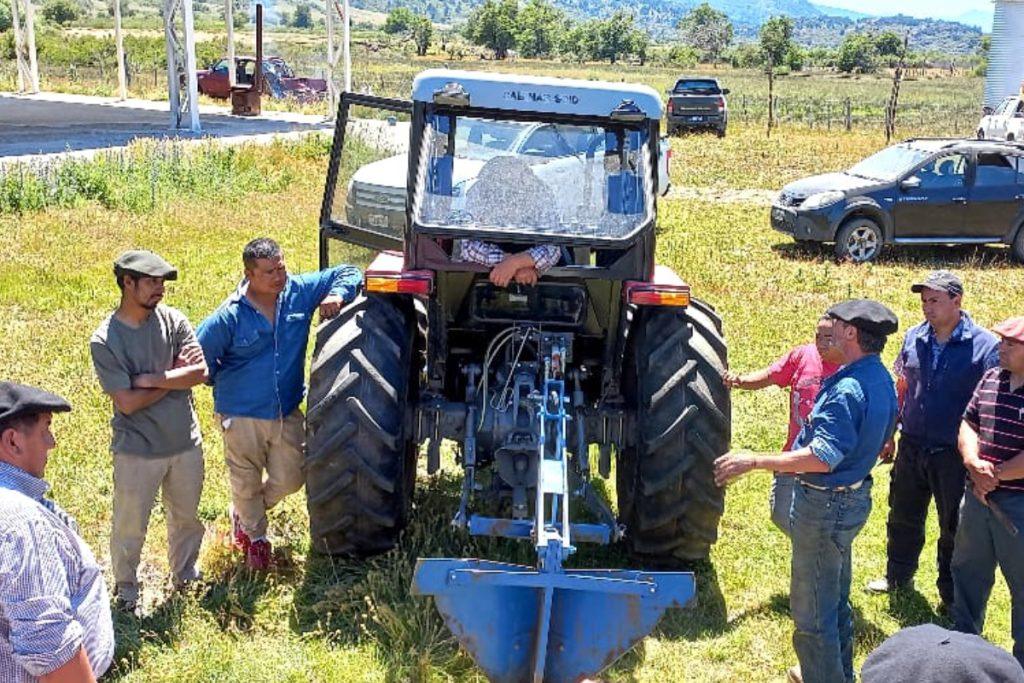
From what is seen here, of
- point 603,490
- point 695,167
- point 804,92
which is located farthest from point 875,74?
point 603,490

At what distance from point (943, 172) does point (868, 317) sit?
Result: 11135mm

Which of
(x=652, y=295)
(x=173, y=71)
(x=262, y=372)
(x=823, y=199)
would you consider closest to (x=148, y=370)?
(x=262, y=372)

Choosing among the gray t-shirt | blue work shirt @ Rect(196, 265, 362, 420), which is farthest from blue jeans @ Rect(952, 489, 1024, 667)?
the gray t-shirt

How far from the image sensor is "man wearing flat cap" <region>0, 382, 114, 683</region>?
2590 millimetres

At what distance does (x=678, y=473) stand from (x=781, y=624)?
2.99ft

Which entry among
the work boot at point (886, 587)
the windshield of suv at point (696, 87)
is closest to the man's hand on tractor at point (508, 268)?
the work boot at point (886, 587)

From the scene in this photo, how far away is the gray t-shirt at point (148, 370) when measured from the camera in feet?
14.9

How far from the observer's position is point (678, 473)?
496 cm

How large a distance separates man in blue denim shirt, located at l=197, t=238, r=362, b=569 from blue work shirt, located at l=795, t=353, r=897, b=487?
7.92 feet

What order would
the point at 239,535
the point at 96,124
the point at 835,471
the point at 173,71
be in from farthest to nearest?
the point at 96,124, the point at 173,71, the point at 239,535, the point at 835,471

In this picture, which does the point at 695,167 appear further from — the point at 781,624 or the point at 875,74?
the point at 875,74

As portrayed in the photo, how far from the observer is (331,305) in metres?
5.28

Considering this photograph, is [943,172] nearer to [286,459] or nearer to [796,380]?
[796,380]

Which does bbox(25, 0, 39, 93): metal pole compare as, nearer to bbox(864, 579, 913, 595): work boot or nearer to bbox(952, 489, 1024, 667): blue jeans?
bbox(864, 579, 913, 595): work boot
